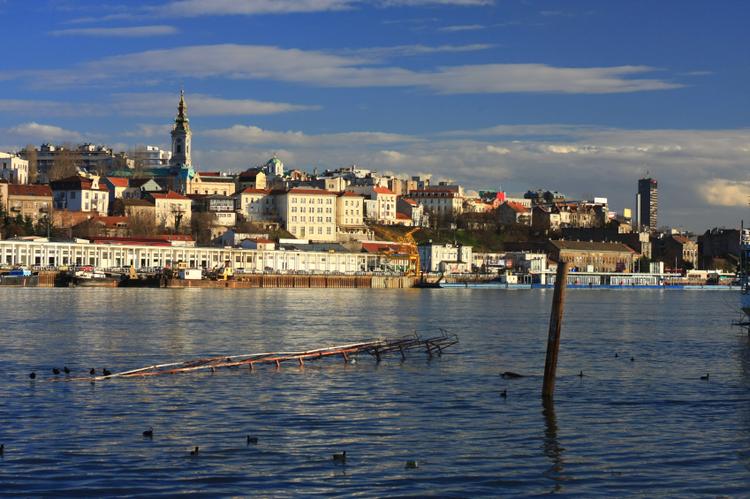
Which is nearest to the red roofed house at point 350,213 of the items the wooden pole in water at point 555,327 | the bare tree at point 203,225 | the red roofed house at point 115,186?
the bare tree at point 203,225

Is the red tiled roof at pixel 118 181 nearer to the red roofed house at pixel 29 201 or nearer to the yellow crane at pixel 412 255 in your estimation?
the red roofed house at pixel 29 201

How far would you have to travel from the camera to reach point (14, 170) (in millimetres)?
192375

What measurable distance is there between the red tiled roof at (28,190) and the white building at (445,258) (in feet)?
181

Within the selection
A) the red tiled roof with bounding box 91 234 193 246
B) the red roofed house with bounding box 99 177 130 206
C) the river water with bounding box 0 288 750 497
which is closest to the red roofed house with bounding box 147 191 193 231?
the red roofed house with bounding box 99 177 130 206

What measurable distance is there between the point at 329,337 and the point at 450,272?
12314 centimetres

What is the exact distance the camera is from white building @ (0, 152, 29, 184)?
18975 centimetres

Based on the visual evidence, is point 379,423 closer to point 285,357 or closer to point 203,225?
point 285,357

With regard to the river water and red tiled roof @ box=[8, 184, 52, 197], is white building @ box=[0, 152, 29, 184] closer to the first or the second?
red tiled roof @ box=[8, 184, 52, 197]

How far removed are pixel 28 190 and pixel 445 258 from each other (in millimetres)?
62631

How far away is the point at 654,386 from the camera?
32906 millimetres

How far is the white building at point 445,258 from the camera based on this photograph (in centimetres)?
17512

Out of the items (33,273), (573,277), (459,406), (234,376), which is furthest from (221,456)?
(573,277)

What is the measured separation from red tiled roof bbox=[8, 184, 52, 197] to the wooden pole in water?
137 m

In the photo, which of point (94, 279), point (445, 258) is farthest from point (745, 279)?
point (445, 258)
